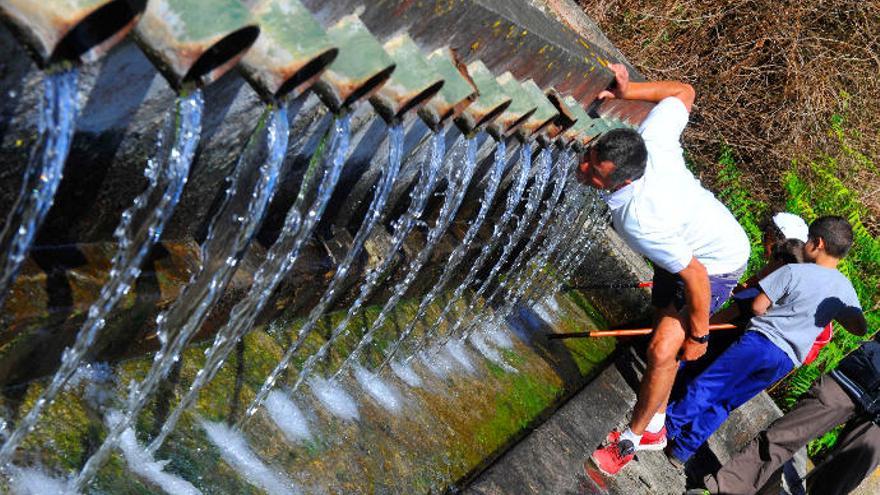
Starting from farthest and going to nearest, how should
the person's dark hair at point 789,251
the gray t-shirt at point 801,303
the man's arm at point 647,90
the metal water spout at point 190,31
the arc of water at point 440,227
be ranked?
the person's dark hair at point 789,251
the gray t-shirt at point 801,303
the man's arm at point 647,90
the arc of water at point 440,227
the metal water spout at point 190,31

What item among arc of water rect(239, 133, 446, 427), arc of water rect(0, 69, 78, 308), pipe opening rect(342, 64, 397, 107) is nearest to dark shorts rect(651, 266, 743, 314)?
arc of water rect(239, 133, 446, 427)

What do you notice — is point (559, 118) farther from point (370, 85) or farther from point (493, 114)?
point (370, 85)

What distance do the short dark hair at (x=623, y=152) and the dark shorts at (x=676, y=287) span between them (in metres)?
1.09

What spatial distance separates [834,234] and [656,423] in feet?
5.79

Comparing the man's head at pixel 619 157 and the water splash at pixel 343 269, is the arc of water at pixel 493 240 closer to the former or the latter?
the man's head at pixel 619 157

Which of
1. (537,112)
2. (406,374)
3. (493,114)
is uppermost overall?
(493,114)

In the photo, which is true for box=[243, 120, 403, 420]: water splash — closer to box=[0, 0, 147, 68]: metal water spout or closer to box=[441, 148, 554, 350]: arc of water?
box=[441, 148, 554, 350]: arc of water

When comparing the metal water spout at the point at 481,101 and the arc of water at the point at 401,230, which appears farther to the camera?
the arc of water at the point at 401,230

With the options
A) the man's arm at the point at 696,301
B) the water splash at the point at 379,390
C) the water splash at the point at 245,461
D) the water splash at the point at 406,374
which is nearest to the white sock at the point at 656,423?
the man's arm at the point at 696,301

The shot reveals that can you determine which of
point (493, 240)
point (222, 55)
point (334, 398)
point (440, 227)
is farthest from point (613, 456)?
point (222, 55)

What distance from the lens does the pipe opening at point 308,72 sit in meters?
2.53

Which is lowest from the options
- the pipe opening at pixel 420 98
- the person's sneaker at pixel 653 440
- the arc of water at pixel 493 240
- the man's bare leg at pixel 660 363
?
the person's sneaker at pixel 653 440

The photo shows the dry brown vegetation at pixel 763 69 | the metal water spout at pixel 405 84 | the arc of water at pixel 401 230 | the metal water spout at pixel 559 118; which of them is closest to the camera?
the metal water spout at pixel 405 84

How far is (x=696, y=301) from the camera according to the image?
514 centimetres
